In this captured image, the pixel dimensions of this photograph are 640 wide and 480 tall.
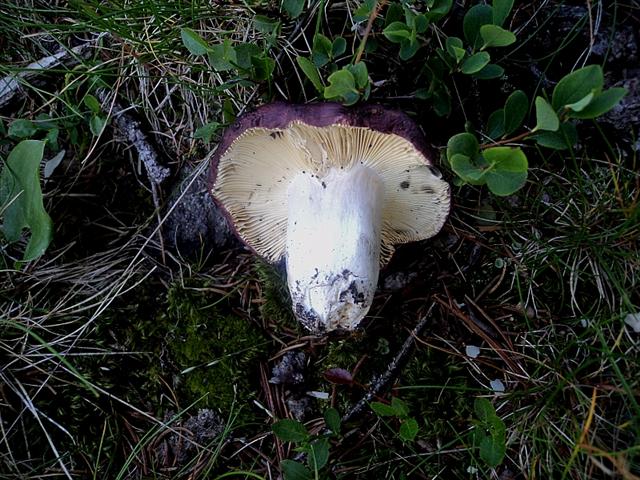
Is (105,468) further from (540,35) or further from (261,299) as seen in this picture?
(540,35)

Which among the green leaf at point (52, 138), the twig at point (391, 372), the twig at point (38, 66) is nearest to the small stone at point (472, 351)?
the twig at point (391, 372)

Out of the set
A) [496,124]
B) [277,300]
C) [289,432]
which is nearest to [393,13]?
[496,124]

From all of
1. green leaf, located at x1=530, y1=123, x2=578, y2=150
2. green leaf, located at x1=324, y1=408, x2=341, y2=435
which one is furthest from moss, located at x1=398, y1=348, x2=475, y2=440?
green leaf, located at x1=530, y1=123, x2=578, y2=150

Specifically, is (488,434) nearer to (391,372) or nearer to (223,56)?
(391,372)

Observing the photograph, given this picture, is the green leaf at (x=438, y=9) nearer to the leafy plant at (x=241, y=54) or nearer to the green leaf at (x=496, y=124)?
the green leaf at (x=496, y=124)

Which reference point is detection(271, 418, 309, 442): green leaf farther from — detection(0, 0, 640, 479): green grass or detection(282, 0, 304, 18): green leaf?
detection(282, 0, 304, 18): green leaf

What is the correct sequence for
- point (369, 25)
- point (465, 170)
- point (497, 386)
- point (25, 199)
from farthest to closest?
point (25, 199) → point (497, 386) → point (369, 25) → point (465, 170)

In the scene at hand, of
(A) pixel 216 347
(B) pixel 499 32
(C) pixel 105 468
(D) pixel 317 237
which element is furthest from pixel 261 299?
(B) pixel 499 32
